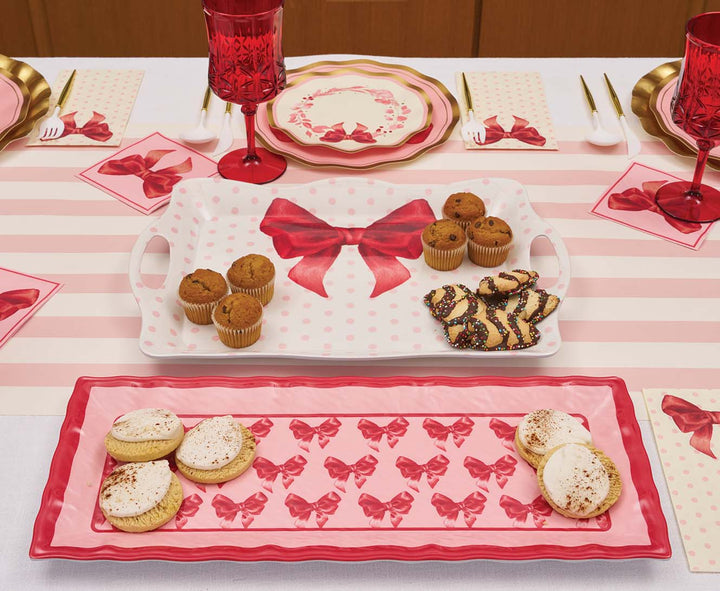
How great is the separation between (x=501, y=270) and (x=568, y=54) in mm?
2072

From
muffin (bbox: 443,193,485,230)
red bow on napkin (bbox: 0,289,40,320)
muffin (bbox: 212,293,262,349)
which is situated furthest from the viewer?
muffin (bbox: 443,193,485,230)

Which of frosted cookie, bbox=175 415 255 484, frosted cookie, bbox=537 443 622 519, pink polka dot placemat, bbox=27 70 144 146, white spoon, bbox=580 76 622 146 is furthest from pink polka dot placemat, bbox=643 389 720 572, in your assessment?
pink polka dot placemat, bbox=27 70 144 146

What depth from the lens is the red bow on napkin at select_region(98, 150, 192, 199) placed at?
159 centimetres

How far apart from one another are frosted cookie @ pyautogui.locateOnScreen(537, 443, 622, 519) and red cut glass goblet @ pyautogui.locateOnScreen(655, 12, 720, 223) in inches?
26.7

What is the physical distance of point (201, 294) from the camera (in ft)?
4.13

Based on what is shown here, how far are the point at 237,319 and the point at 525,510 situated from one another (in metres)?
0.49

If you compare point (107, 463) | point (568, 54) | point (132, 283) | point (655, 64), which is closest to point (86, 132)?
point (132, 283)

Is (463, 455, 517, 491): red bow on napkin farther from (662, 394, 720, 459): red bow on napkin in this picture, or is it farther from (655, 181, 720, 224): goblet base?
(655, 181, 720, 224): goblet base

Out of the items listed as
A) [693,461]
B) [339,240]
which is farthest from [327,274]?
[693,461]

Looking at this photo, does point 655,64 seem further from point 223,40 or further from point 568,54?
point 568,54

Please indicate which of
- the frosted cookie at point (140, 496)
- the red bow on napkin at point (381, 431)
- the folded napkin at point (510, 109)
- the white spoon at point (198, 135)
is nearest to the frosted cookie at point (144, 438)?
the frosted cookie at point (140, 496)

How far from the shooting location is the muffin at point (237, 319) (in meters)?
1.20

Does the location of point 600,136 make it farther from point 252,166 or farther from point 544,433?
point 544,433

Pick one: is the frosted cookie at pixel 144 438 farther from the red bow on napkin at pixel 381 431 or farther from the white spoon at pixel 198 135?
the white spoon at pixel 198 135
